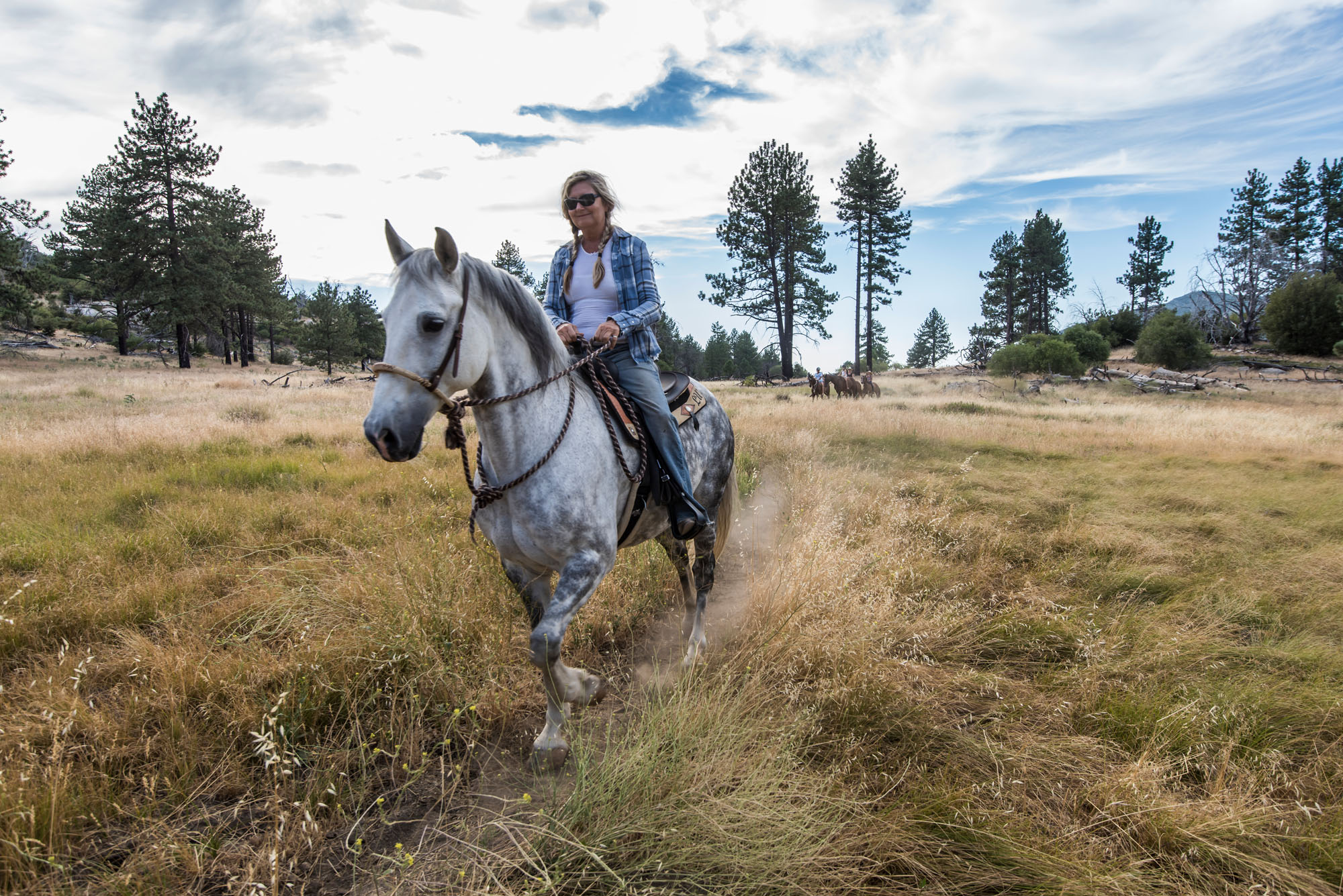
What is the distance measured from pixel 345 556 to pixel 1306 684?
7344mm

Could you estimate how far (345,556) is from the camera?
5.30m

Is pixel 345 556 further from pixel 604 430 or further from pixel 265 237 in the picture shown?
pixel 265 237

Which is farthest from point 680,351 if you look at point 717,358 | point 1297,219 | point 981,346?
point 1297,219

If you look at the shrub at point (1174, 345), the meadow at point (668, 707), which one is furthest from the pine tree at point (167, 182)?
the shrub at point (1174, 345)

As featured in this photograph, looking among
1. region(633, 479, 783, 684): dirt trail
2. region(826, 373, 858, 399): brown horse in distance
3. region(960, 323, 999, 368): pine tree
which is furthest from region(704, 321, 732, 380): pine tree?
region(633, 479, 783, 684): dirt trail

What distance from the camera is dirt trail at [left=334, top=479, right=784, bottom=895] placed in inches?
90.2

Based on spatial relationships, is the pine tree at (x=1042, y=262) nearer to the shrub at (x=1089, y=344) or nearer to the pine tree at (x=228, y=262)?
the shrub at (x=1089, y=344)

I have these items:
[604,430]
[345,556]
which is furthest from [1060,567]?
[345,556]

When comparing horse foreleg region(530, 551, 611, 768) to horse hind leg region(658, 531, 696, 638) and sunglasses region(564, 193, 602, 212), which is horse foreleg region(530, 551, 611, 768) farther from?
sunglasses region(564, 193, 602, 212)

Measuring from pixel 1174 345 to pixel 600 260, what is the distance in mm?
46399

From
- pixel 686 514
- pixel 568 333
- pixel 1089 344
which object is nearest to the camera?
pixel 568 333

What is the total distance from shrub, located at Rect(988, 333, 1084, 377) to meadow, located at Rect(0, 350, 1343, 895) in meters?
32.0

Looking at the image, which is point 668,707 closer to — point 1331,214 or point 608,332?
point 608,332

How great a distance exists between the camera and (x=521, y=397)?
112 inches
